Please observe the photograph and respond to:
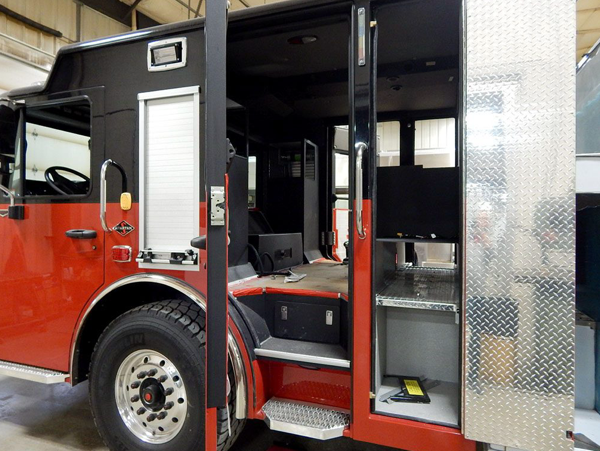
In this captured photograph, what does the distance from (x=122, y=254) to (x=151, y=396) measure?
838 millimetres

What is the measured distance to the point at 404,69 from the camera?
10.0ft

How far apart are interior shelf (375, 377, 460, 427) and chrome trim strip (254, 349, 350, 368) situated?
25cm

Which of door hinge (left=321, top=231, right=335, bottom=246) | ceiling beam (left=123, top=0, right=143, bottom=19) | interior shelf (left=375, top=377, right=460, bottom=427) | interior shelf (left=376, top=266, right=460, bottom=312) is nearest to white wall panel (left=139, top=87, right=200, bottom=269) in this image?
interior shelf (left=376, top=266, right=460, bottom=312)

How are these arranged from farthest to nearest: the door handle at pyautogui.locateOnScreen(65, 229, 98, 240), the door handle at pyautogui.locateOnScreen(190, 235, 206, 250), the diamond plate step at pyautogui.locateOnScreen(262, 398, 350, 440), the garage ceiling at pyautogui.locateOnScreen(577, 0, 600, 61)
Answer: the garage ceiling at pyautogui.locateOnScreen(577, 0, 600, 61)
the door handle at pyautogui.locateOnScreen(65, 229, 98, 240)
the diamond plate step at pyautogui.locateOnScreen(262, 398, 350, 440)
the door handle at pyautogui.locateOnScreen(190, 235, 206, 250)

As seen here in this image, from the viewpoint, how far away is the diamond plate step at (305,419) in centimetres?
186

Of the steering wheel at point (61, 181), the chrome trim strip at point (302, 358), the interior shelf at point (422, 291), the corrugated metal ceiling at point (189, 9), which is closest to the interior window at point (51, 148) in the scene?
the steering wheel at point (61, 181)

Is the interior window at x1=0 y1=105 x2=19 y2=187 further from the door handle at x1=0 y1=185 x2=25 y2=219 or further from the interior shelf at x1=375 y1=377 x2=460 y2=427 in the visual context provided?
the interior shelf at x1=375 y1=377 x2=460 y2=427

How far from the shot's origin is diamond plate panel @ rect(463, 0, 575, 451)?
1575mm

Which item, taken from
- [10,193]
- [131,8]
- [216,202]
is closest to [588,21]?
[131,8]

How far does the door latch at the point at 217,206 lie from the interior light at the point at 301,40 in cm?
146

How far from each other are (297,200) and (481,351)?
2611mm

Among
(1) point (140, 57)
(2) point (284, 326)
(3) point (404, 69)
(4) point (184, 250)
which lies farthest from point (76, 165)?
(3) point (404, 69)

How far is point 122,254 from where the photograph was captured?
2.21m

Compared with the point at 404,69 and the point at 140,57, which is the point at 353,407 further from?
the point at 404,69
